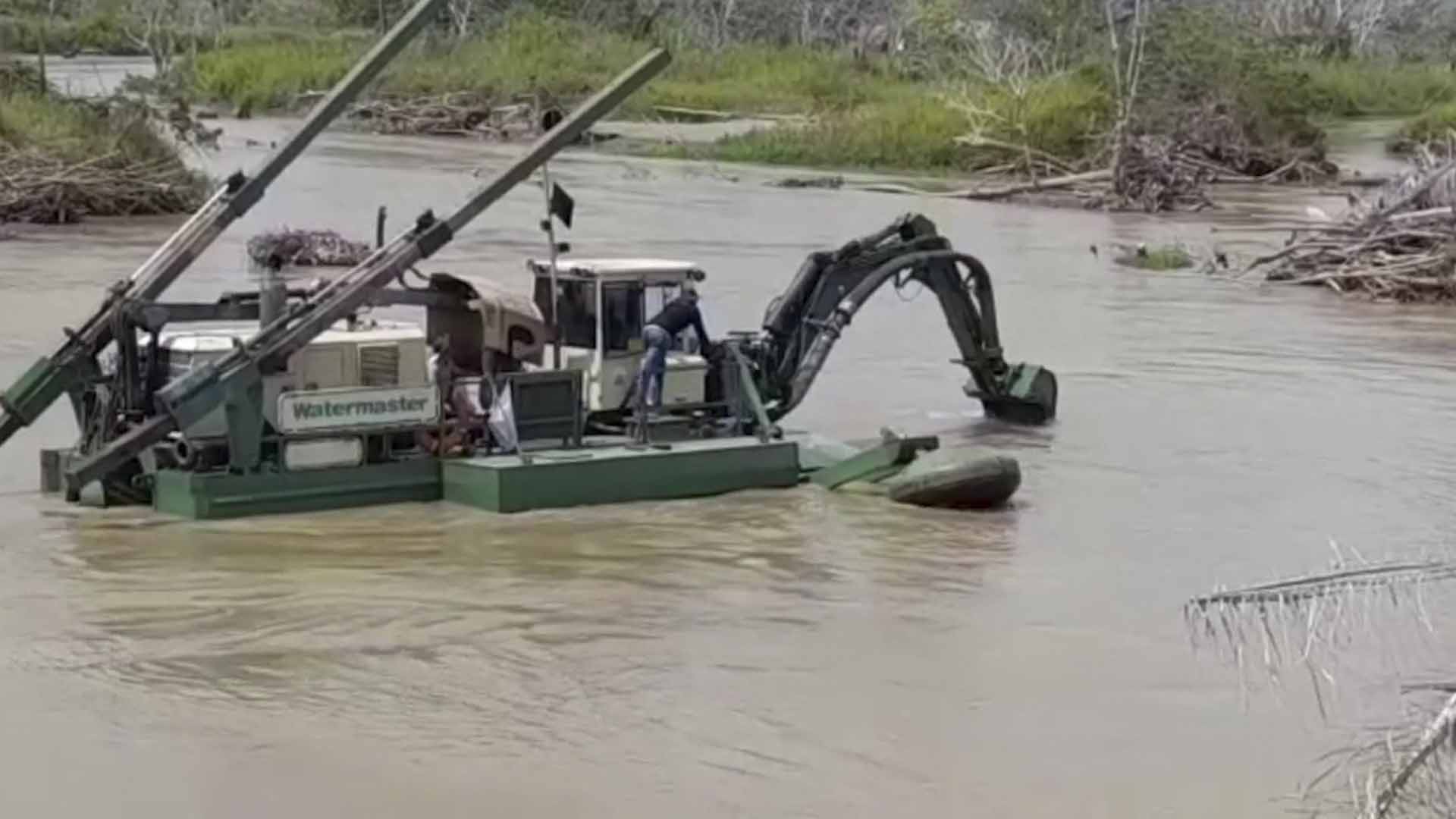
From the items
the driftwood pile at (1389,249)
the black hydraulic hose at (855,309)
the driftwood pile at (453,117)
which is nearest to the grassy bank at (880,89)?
the driftwood pile at (453,117)

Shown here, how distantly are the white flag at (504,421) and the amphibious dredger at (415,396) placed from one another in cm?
2

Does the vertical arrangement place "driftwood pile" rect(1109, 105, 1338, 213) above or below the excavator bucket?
above

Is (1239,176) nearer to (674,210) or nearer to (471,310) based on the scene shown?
(674,210)

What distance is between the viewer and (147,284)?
59.0 feet

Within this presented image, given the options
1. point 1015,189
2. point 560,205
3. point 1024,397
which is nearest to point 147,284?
point 560,205

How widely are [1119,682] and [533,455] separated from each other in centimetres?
545

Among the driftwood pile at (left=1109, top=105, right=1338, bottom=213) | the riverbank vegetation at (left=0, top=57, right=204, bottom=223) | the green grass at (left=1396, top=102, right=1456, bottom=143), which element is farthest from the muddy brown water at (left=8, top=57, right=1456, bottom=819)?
the green grass at (left=1396, top=102, right=1456, bottom=143)

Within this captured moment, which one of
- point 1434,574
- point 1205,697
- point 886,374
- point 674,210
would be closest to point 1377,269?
point 886,374

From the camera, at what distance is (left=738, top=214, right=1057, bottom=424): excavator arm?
2147cm

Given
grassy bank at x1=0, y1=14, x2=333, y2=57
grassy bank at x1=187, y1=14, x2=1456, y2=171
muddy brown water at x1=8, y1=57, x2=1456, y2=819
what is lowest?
muddy brown water at x1=8, y1=57, x2=1456, y2=819

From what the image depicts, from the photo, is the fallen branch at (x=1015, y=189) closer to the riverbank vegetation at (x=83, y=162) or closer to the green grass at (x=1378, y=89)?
the riverbank vegetation at (x=83, y=162)

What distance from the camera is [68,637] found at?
1508 centimetres

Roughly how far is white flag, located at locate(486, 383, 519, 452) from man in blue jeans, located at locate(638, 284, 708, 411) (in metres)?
1.10

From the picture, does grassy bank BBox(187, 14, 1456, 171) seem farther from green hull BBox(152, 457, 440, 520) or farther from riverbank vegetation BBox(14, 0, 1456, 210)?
green hull BBox(152, 457, 440, 520)
